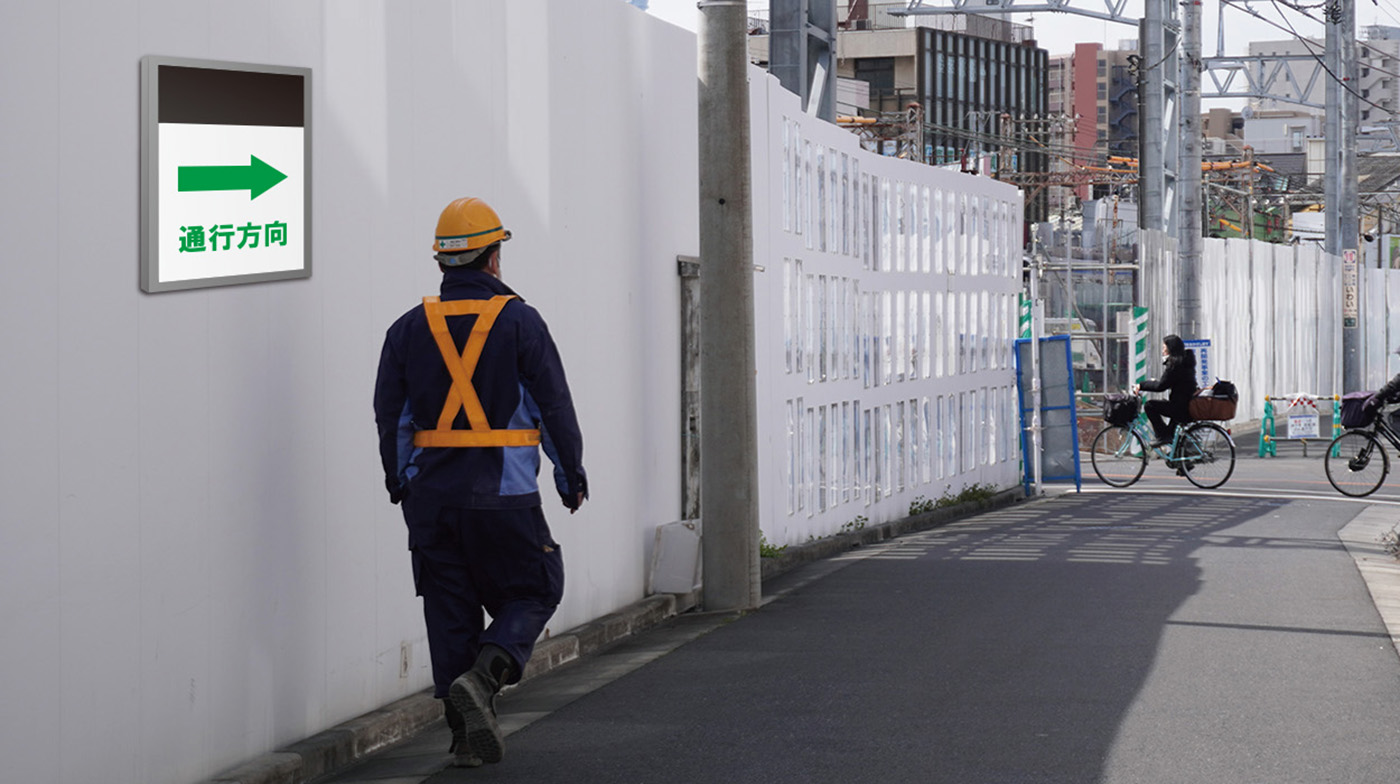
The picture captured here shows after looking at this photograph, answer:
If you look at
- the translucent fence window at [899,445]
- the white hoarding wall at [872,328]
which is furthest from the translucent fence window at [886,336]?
the translucent fence window at [899,445]

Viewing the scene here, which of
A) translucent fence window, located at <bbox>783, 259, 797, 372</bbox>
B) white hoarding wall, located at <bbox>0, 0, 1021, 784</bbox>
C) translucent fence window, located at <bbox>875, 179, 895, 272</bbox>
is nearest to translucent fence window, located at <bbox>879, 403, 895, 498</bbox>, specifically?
translucent fence window, located at <bbox>875, 179, 895, 272</bbox>

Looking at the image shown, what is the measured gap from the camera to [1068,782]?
6.27m

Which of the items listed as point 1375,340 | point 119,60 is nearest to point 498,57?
point 119,60

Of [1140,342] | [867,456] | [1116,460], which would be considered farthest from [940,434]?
[1140,342]

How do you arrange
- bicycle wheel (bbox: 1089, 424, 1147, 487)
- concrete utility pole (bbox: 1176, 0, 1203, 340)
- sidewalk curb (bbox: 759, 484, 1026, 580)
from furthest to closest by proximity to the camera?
concrete utility pole (bbox: 1176, 0, 1203, 340) → bicycle wheel (bbox: 1089, 424, 1147, 487) → sidewalk curb (bbox: 759, 484, 1026, 580)

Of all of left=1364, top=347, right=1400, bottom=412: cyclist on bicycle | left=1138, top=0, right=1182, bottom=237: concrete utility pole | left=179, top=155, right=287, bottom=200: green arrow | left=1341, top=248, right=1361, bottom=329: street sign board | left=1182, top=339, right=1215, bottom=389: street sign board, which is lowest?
left=1364, top=347, right=1400, bottom=412: cyclist on bicycle

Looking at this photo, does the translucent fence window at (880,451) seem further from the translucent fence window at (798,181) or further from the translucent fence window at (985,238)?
the translucent fence window at (985,238)

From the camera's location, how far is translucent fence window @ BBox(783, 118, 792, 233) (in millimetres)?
13648

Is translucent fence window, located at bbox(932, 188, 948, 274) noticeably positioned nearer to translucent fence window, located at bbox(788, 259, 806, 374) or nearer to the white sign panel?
translucent fence window, located at bbox(788, 259, 806, 374)

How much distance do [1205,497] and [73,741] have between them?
729 inches

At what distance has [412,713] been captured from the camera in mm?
7273

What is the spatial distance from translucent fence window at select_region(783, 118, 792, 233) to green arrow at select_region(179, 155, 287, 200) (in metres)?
7.49

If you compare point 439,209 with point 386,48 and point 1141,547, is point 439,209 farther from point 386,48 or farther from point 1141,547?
point 1141,547

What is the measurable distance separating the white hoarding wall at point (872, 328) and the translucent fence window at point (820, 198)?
0.02 meters
